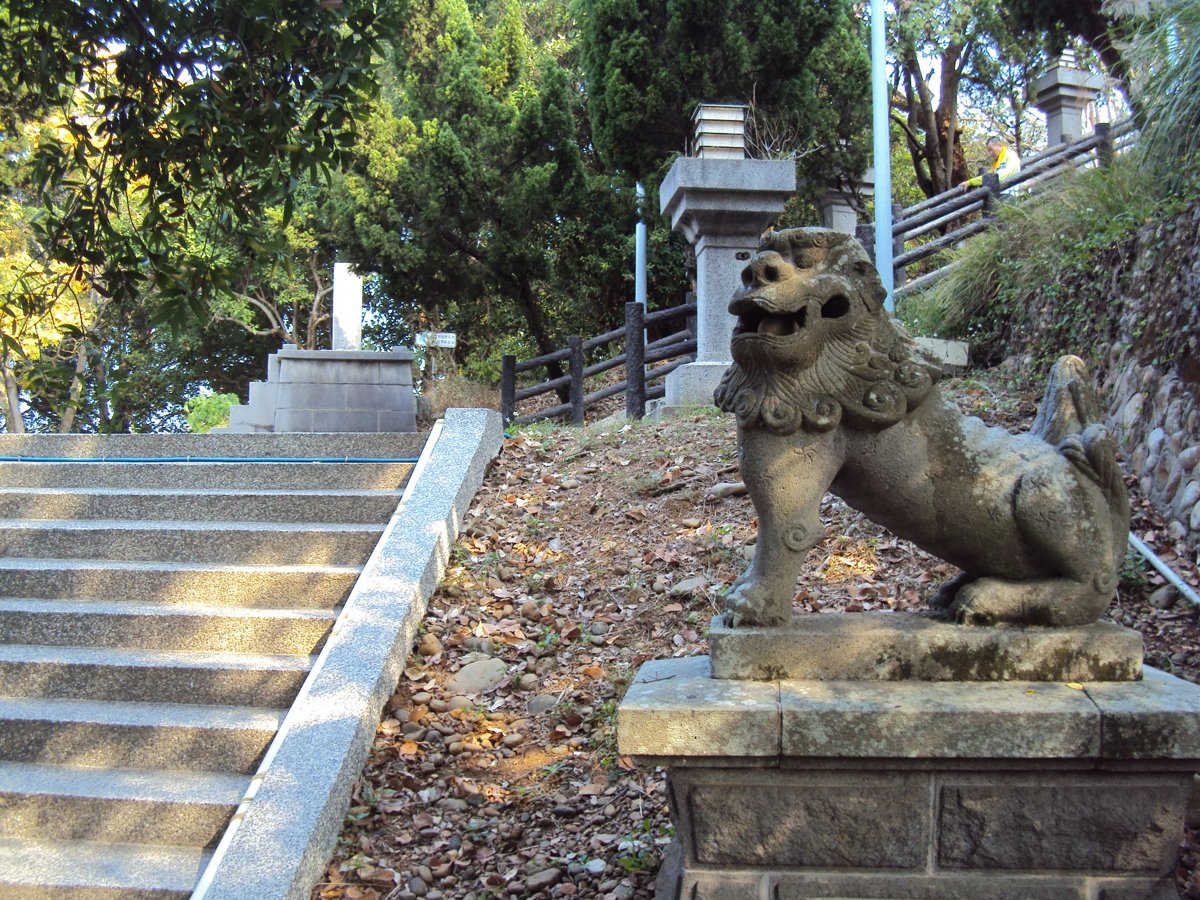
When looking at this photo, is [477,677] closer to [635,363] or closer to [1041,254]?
[1041,254]

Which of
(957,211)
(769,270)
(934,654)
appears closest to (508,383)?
(957,211)

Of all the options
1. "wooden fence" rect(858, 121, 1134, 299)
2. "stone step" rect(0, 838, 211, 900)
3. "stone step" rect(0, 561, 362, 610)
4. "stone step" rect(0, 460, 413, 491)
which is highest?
"wooden fence" rect(858, 121, 1134, 299)

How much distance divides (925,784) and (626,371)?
8471 millimetres

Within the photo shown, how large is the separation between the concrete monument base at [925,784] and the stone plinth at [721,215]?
652 cm

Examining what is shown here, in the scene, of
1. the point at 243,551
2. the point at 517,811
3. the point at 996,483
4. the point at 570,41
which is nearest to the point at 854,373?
the point at 996,483

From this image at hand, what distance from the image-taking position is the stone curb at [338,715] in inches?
123

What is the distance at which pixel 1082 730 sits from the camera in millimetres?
2227

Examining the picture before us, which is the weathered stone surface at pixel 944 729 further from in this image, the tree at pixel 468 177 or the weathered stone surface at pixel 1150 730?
the tree at pixel 468 177

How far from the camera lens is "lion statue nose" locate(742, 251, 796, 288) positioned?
250 cm

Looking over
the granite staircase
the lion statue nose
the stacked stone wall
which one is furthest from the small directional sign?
the lion statue nose

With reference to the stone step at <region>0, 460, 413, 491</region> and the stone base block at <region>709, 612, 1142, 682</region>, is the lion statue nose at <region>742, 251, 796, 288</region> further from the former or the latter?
the stone step at <region>0, 460, 413, 491</region>

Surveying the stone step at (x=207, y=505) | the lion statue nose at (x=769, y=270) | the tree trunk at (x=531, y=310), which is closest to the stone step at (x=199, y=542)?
the stone step at (x=207, y=505)

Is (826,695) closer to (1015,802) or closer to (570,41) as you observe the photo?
(1015,802)

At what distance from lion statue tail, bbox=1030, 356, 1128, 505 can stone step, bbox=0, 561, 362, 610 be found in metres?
3.33
